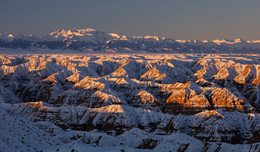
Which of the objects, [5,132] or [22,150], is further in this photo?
[5,132]

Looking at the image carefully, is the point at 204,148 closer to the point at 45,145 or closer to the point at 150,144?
the point at 150,144

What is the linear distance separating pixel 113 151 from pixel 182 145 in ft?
147

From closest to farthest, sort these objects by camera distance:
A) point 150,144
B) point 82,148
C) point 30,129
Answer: point 82,148 → point 30,129 → point 150,144

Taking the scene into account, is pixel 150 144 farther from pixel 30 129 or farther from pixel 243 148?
pixel 30 129

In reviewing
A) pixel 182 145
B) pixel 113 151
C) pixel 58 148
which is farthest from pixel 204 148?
pixel 58 148

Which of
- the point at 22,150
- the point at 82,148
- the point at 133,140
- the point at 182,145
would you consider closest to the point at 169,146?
the point at 182,145

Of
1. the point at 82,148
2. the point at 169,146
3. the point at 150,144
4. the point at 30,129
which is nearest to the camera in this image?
the point at 82,148

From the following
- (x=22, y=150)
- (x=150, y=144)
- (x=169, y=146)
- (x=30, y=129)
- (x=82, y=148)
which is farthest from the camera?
(x=150, y=144)

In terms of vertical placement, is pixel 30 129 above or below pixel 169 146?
above

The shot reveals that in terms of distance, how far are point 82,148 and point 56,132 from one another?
171ft

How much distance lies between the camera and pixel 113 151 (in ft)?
314

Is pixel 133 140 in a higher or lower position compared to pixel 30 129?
lower

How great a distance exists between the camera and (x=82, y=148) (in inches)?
3691

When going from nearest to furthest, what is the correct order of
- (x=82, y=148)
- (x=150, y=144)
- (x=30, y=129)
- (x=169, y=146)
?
(x=82, y=148)
(x=30, y=129)
(x=169, y=146)
(x=150, y=144)
